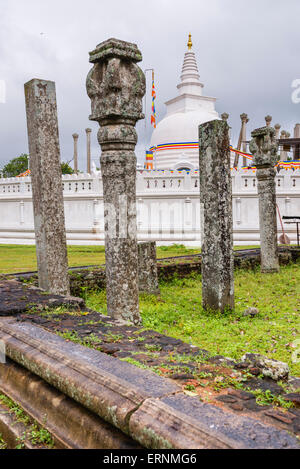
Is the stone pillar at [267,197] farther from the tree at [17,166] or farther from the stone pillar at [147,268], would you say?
the tree at [17,166]

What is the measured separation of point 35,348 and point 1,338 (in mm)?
564

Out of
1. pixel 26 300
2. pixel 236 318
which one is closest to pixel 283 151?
pixel 236 318

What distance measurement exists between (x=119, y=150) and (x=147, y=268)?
2743 mm

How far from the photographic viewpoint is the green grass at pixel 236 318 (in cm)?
430

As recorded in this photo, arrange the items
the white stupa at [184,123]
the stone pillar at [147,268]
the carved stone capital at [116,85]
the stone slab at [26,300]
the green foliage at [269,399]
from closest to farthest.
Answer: the green foliage at [269,399]
the stone slab at [26,300]
the carved stone capital at [116,85]
the stone pillar at [147,268]
the white stupa at [184,123]

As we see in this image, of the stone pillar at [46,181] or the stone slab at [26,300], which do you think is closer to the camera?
the stone slab at [26,300]

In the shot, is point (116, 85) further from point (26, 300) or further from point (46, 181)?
point (26, 300)

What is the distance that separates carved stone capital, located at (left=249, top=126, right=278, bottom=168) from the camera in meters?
9.16

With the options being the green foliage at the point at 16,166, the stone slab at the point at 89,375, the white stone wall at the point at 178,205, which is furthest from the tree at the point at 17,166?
the stone slab at the point at 89,375

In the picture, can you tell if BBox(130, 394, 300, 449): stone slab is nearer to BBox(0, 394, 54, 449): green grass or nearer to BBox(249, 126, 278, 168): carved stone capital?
BBox(0, 394, 54, 449): green grass

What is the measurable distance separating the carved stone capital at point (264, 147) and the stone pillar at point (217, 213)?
386 centimetres

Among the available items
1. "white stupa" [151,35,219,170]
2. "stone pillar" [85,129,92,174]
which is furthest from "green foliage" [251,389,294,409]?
"stone pillar" [85,129,92,174]
